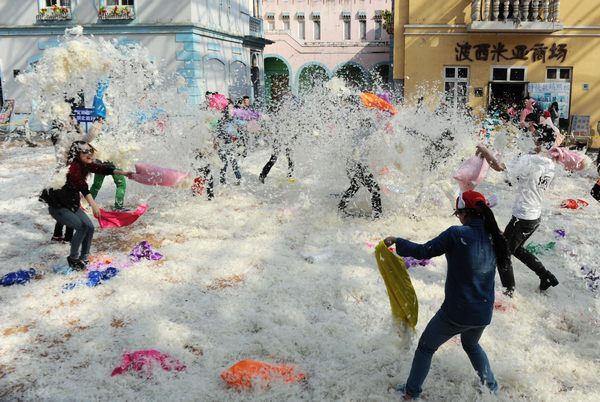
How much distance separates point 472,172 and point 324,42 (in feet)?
101

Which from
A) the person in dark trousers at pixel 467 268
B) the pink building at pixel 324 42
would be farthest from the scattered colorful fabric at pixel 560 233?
the pink building at pixel 324 42

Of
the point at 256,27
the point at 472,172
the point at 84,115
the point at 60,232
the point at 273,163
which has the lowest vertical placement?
the point at 60,232

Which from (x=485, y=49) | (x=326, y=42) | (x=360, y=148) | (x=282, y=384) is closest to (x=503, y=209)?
(x=360, y=148)

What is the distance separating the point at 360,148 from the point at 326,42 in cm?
2903

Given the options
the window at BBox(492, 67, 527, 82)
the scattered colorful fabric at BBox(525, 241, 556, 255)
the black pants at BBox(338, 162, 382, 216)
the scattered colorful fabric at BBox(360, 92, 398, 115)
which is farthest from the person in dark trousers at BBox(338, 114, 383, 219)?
the window at BBox(492, 67, 527, 82)

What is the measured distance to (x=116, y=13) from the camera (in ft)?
60.5

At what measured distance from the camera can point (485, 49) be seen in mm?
17844

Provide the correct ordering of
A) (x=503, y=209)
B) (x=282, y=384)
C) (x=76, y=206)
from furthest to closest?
(x=503, y=209) → (x=76, y=206) → (x=282, y=384)

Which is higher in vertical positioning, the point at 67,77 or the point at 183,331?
the point at 67,77

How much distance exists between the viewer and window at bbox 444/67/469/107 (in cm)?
1812

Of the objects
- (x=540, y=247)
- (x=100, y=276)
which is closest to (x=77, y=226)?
(x=100, y=276)

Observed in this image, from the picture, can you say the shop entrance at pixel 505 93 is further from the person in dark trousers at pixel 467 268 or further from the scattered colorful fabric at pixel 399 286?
the person in dark trousers at pixel 467 268

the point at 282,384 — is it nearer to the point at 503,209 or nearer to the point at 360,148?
the point at 360,148

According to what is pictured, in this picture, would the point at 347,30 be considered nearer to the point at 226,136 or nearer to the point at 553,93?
the point at 553,93
